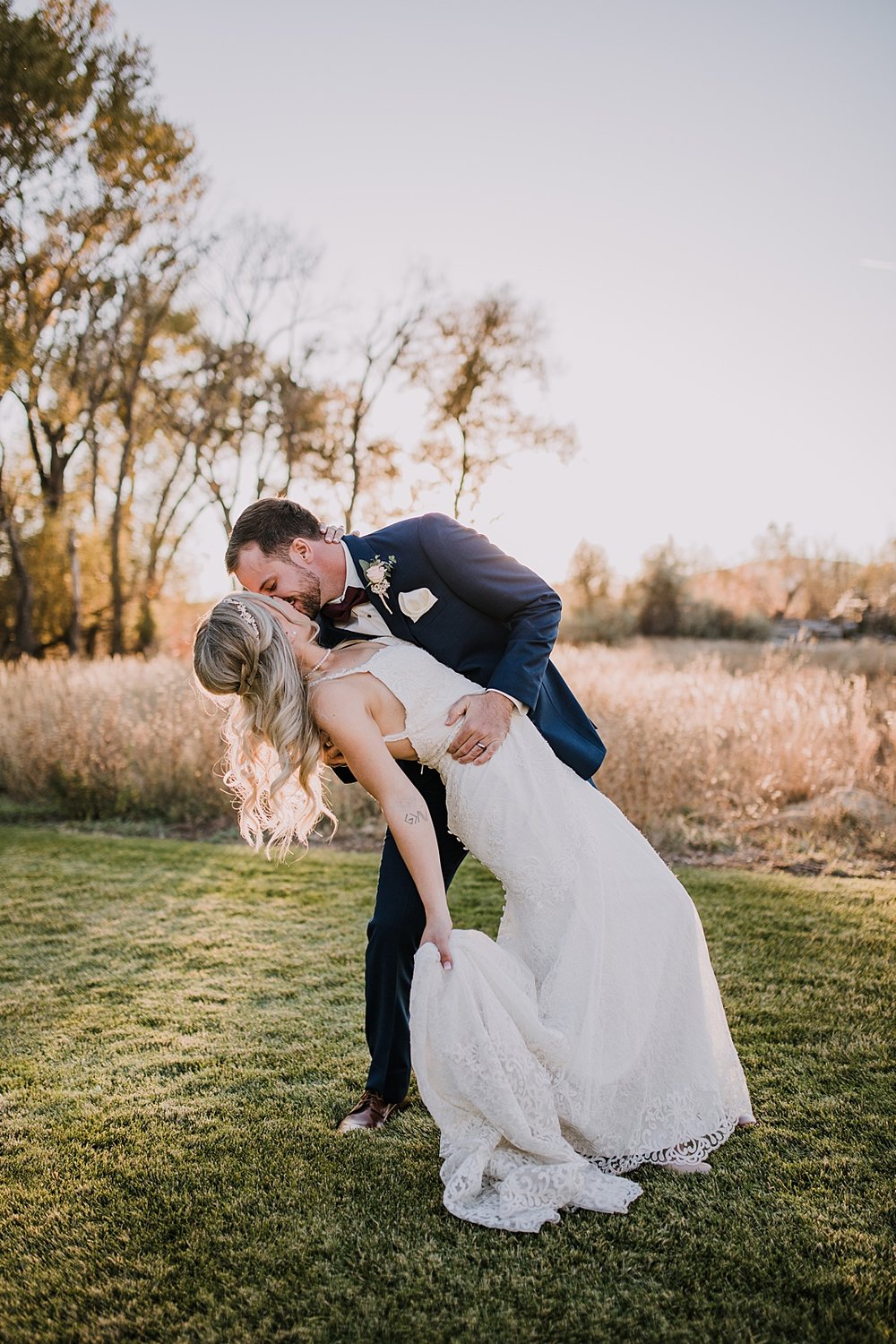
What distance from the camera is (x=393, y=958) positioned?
8.95 ft

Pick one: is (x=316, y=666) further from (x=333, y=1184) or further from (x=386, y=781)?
(x=333, y=1184)

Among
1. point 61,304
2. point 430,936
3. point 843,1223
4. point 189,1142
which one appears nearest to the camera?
point 843,1223

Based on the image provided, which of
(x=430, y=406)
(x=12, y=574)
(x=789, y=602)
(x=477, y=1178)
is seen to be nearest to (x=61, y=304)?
(x=12, y=574)

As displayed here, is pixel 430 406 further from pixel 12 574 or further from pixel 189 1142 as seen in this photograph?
pixel 189 1142

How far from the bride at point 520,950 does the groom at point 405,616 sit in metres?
0.13

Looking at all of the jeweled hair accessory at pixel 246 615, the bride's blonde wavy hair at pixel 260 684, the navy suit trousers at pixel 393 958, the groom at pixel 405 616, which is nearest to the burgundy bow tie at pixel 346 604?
the groom at pixel 405 616

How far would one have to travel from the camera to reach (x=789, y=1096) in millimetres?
2865

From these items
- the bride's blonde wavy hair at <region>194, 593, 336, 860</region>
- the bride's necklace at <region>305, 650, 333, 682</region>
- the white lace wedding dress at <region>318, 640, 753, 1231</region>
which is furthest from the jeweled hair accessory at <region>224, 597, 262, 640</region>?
the white lace wedding dress at <region>318, 640, 753, 1231</region>

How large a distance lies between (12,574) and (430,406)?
964cm

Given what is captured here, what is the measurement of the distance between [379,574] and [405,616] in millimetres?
149

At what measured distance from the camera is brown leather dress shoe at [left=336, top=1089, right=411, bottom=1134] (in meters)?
2.75

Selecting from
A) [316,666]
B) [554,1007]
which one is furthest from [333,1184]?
[316,666]

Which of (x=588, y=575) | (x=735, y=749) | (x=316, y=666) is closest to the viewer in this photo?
(x=316, y=666)

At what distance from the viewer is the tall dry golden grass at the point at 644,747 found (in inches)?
261
